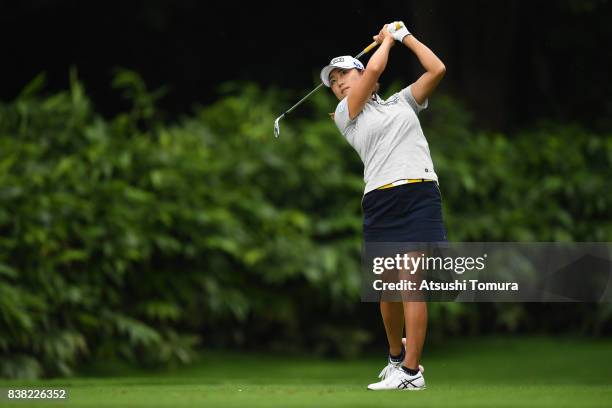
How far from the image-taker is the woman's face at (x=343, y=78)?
5438mm

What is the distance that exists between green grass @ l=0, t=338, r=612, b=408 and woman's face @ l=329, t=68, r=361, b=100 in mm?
1511

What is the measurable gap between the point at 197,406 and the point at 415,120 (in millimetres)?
1722

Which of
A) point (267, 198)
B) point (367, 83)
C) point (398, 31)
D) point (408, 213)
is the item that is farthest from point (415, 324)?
point (267, 198)

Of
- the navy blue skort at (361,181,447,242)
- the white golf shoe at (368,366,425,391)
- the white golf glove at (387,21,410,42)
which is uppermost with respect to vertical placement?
the white golf glove at (387,21,410,42)

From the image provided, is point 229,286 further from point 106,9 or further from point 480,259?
point 106,9

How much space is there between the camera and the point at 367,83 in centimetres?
515

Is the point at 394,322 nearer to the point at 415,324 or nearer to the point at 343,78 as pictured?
the point at 415,324

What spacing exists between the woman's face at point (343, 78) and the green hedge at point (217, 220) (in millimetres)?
3374

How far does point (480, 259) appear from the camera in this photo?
931 cm

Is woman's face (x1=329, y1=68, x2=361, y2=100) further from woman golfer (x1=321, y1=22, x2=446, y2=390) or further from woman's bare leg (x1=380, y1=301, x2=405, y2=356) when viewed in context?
woman's bare leg (x1=380, y1=301, x2=405, y2=356)

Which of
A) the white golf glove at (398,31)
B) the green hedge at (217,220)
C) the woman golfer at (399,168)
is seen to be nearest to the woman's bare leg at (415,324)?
the woman golfer at (399,168)

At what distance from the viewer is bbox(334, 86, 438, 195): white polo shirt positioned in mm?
5168

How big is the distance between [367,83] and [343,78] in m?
0.34

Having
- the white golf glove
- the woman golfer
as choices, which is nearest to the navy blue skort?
the woman golfer
